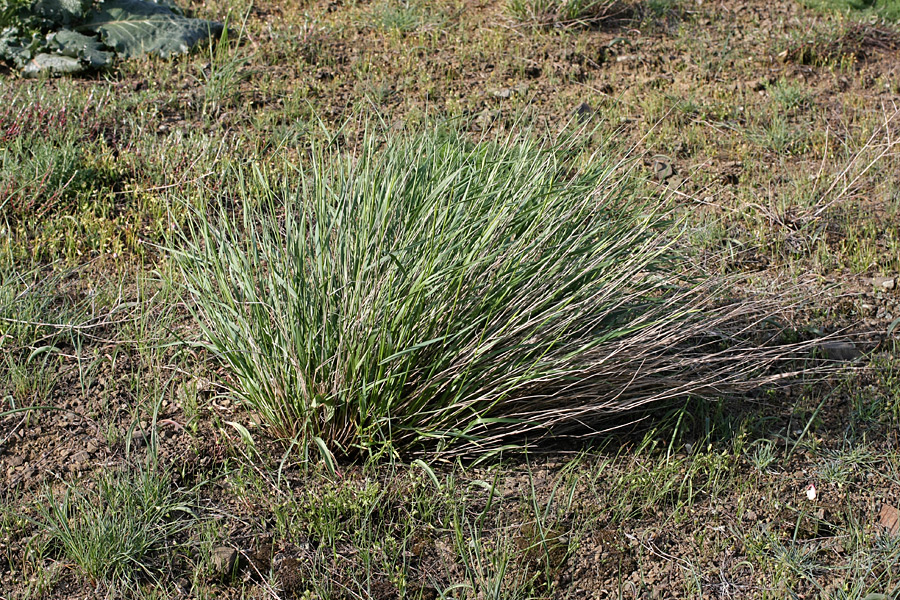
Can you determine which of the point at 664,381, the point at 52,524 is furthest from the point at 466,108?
the point at 52,524

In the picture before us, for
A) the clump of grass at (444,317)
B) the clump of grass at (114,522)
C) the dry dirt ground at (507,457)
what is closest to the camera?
the clump of grass at (114,522)

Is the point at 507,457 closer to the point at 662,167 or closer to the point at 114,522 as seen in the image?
the point at 114,522

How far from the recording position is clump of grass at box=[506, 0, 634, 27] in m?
5.40

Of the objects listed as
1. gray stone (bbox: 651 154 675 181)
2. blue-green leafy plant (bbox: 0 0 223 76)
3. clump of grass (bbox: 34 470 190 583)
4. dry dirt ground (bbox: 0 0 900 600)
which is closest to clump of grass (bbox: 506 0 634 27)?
dry dirt ground (bbox: 0 0 900 600)

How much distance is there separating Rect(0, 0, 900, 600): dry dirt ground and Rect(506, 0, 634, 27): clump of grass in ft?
2.68

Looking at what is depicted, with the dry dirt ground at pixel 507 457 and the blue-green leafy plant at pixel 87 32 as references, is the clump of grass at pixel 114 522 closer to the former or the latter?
the dry dirt ground at pixel 507 457

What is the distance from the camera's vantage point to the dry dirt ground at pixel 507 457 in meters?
2.47

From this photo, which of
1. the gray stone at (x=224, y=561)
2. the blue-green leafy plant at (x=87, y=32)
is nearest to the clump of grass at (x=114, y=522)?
the gray stone at (x=224, y=561)

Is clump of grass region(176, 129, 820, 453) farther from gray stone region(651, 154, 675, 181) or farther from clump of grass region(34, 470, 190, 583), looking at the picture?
gray stone region(651, 154, 675, 181)

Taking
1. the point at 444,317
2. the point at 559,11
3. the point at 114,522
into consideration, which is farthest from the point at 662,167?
the point at 114,522

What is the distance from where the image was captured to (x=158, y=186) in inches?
153

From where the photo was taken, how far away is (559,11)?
17.7 ft

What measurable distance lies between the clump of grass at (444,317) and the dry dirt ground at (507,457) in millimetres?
162

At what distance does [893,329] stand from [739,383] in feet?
3.99
